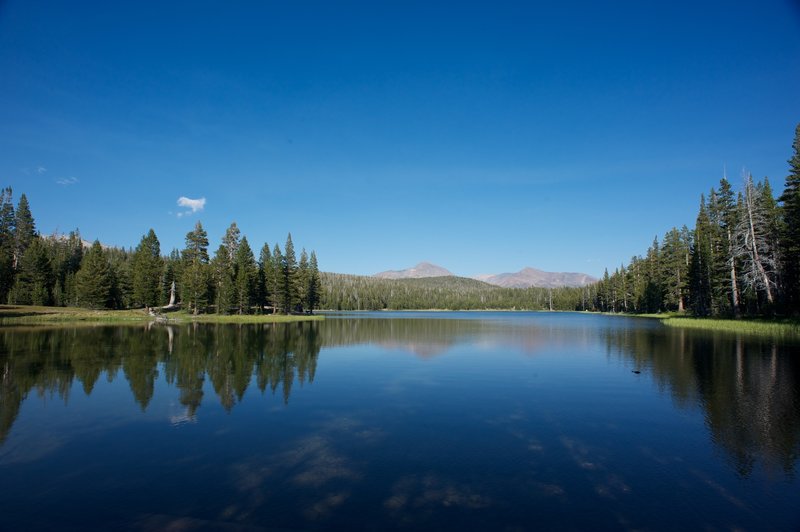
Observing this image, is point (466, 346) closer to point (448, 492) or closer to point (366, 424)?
point (366, 424)

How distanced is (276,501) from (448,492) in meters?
4.11

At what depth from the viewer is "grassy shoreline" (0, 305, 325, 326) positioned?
6662cm

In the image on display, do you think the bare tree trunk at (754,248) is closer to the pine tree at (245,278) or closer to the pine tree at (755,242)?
the pine tree at (755,242)

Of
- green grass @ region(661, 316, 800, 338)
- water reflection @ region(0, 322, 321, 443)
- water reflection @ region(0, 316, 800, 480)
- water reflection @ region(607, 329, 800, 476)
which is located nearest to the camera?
water reflection @ region(607, 329, 800, 476)

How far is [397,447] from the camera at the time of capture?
551 inches

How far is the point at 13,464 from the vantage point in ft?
41.0

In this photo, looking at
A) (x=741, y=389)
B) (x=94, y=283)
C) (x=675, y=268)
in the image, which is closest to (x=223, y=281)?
(x=94, y=283)

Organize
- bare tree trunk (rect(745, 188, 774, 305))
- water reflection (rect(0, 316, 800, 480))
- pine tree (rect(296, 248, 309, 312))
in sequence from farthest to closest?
pine tree (rect(296, 248, 309, 312)) → bare tree trunk (rect(745, 188, 774, 305)) → water reflection (rect(0, 316, 800, 480))

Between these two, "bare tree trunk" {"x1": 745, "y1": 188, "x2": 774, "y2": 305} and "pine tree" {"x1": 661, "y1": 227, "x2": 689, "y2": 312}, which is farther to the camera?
"pine tree" {"x1": 661, "y1": 227, "x2": 689, "y2": 312}

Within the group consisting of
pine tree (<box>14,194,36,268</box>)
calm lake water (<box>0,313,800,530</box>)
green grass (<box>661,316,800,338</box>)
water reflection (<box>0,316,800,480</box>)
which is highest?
pine tree (<box>14,194,36,268</box>)

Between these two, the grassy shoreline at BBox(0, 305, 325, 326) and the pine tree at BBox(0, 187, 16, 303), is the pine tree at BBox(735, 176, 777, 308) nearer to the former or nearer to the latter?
the grassy shoreline at BBox(0, 305, 325, 326)

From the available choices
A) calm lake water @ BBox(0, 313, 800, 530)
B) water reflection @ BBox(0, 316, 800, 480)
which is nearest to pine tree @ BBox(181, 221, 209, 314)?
water reflection @ BBox(0, 316, 800, 480)

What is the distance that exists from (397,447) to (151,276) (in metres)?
87.4

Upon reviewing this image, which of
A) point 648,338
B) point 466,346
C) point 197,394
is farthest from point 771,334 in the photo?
point 197,394
